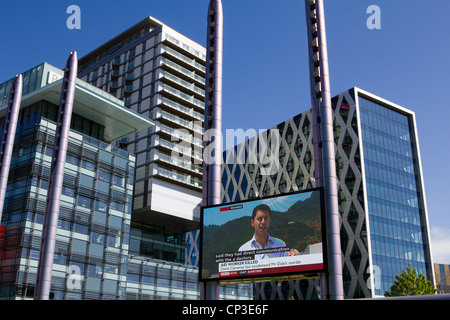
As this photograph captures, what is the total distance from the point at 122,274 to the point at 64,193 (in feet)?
42.8

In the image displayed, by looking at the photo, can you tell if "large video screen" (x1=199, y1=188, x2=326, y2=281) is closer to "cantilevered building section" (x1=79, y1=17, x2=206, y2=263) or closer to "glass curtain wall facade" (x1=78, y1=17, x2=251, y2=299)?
"glass curtain wall facade" (x1=78, y1=17, x2=251, y2=299)

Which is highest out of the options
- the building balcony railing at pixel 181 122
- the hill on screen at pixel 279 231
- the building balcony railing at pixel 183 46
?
the building balcony railing at pixel 183 46

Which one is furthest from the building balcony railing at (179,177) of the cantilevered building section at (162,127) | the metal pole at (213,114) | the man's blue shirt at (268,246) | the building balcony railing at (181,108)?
the man's blue shirt at (268,246)

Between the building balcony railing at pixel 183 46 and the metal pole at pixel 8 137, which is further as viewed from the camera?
the building balcony railing at pixel 183 46

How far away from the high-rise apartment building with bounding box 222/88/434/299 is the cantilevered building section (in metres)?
32.1

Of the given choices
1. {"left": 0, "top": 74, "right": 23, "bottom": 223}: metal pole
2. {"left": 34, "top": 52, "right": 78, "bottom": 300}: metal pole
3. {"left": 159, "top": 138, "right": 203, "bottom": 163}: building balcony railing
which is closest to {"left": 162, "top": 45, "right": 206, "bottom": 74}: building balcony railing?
{"left": 159, "top": 138, "right": 203, "bottom": 163}: building balcony railing

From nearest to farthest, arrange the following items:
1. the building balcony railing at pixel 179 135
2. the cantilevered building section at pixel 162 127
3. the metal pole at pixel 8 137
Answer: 1. the metal pole at pixel 8 137
2. the cantilevered building section at pixel 162 127
3. the building balcony railing at pixel 179 135

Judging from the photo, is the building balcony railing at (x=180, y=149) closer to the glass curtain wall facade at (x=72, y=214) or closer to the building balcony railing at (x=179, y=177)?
the building balcony railing at (x=179, y=177)

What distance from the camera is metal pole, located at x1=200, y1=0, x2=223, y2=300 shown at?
31.5 meters

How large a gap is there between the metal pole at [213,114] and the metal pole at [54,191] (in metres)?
13.3

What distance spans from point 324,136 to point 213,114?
8.45 m

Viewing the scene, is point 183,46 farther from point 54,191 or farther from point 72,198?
point 54,191

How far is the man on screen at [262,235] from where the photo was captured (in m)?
26.9
